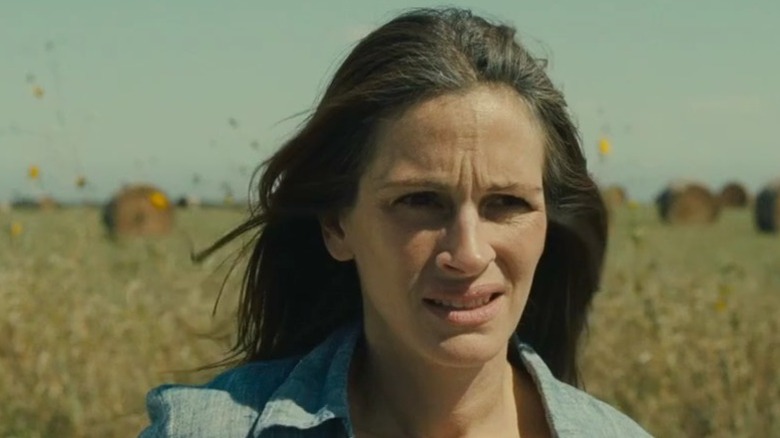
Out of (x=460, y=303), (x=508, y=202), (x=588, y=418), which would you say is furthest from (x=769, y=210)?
(x=460, y=303)

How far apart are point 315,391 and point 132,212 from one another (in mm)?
15539

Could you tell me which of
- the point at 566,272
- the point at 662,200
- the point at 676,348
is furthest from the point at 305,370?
the point at 662,200

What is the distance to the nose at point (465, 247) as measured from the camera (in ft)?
8.51

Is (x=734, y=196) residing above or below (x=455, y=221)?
below

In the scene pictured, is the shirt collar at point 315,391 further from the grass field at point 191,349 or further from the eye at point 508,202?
the grass field at point 191,349

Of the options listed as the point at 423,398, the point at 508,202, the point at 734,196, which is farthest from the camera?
the point at 734,196

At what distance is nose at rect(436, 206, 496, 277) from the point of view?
259 cm

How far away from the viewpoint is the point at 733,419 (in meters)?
5.29

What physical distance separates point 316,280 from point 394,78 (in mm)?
547

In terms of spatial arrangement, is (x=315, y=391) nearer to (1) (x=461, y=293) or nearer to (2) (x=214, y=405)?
(2) (x=214, y=405)

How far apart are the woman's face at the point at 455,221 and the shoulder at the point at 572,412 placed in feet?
0.72

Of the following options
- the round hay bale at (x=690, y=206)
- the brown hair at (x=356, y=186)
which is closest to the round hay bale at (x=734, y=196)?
the round hay bale at (x=690, y=206)

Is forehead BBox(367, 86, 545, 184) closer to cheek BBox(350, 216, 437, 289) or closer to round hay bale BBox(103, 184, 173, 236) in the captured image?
cheek BBox(350, 216, 437, 289)

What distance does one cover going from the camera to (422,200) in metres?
2.67
